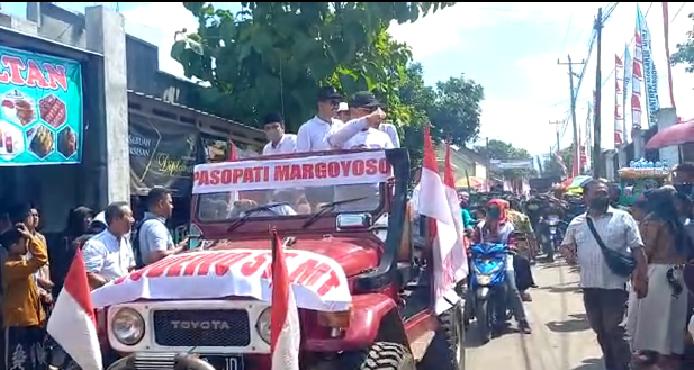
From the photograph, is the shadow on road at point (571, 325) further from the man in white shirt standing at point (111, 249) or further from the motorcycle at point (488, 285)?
the man in white shirt standing at point (111, 249)

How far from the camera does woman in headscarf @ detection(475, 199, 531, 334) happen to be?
9523 millimetres

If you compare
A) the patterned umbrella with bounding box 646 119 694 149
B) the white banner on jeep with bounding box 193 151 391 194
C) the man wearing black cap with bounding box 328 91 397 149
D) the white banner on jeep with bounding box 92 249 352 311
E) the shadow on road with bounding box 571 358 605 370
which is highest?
the patterned umbrella with bounding box 646 119 694 149

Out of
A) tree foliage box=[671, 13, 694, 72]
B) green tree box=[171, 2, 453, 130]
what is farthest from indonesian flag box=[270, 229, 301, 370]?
tree foliage box=[671, 13, 694, 72]

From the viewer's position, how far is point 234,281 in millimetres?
3943

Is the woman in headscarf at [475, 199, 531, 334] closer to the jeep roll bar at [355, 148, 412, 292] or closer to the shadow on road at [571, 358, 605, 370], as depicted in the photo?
the shadow on road at [571, 358, 605, 370]

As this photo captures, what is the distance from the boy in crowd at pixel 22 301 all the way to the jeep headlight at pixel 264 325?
10.0 feet

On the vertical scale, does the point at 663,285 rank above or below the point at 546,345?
above

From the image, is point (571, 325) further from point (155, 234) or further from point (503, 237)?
point (155, 234)

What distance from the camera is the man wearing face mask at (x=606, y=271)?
6.61 m

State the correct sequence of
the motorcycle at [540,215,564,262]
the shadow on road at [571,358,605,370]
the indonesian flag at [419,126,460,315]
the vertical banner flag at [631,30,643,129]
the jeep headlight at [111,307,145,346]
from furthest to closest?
the motorcycle at [540,215,564,262] → the vertical banner flag at [631,30,643,129] → the shadow on road at [571,358,605,370] → the indonesian flag at [419,126,460,315] → the jeep headlight at [111,307,145,346]

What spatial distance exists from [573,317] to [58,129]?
22.0 feet

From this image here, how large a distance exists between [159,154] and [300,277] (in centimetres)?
601

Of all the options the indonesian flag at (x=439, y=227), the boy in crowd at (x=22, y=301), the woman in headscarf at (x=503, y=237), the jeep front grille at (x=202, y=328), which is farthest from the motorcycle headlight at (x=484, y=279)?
the jeep front grille at (x=202, y=328)

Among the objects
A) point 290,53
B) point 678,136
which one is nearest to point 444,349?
point 678,136
